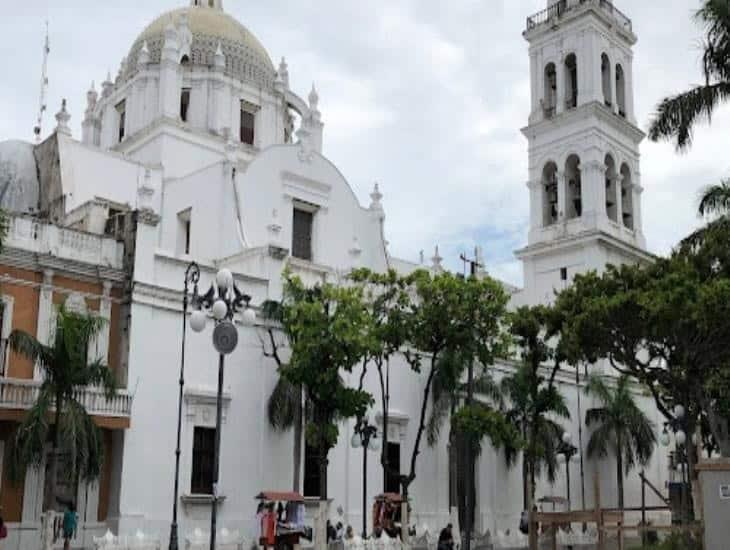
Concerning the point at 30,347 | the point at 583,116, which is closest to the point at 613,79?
the point at 583,116

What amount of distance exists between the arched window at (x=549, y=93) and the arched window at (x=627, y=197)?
4453 millimetres

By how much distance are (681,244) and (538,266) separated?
21552mm

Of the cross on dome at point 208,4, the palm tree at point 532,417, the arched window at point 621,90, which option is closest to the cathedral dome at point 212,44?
the cross on dome at point 208,4

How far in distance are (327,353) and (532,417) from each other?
30.6ft

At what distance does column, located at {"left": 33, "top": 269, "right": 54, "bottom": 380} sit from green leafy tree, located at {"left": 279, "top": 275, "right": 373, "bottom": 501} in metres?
6.00

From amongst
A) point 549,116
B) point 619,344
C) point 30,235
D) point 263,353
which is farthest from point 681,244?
point 549,116

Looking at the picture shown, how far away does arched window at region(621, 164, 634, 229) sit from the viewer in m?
46.7

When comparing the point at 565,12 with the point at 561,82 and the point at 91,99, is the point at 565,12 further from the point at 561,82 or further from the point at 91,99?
the point at 91,99

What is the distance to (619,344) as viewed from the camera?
24156 millimetres

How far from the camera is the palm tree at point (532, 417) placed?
28.6 m

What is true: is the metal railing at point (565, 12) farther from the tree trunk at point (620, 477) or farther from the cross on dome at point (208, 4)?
the tree trunk at point (620, 477)

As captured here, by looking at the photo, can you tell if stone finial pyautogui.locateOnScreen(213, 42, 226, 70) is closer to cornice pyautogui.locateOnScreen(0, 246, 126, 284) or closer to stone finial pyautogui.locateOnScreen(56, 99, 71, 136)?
stone finial pyautogui.locateOnScreen(56, 99, 71, 136)

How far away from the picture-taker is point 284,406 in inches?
1065

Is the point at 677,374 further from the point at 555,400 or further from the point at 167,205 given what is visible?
the point at 167,205
